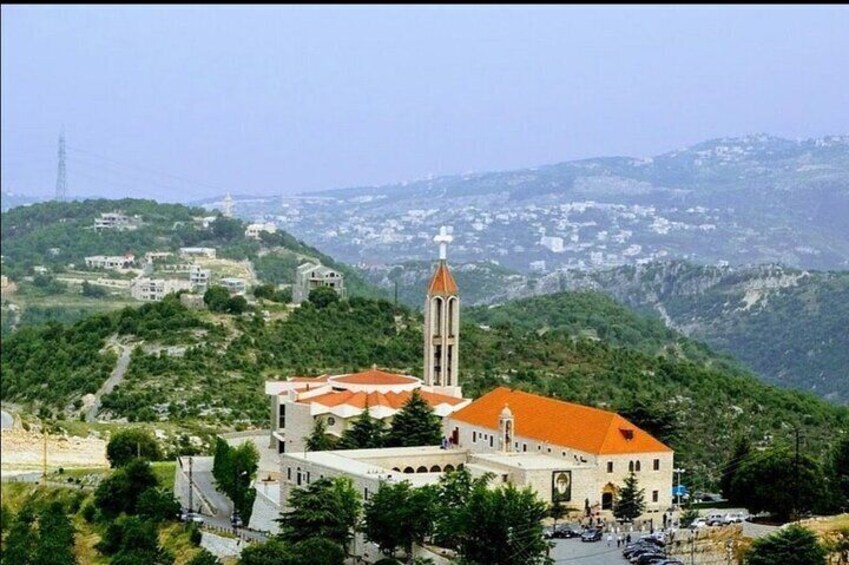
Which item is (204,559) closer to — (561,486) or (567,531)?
(567,531)

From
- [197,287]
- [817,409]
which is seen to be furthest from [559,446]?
[197,287]

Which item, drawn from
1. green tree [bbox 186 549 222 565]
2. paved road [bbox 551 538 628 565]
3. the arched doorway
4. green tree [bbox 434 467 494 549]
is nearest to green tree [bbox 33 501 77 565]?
green tree [bbox 186 549 222 565]

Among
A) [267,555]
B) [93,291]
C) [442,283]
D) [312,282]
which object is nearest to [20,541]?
[267,555]

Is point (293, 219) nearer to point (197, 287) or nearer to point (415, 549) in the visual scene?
point (197, 287)

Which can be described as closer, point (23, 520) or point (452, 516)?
point (452, 516)

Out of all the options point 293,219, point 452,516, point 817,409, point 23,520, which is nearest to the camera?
point 452,516

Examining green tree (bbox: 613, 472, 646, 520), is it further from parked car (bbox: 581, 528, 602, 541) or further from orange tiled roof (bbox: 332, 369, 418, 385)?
orange tiled roof (bbox: 332, 369, 418, 385)
